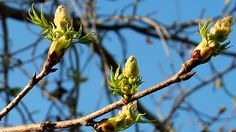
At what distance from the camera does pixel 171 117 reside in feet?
8.88

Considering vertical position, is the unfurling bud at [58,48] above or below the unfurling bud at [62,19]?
below

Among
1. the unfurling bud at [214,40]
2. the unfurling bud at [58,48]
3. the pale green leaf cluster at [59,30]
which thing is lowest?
the unfurling bud at [214,40]

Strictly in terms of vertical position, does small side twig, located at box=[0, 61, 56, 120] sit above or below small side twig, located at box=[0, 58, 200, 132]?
above

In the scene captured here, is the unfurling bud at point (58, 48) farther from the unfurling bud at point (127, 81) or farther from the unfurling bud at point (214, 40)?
the unfurling bud at point (214, 40)

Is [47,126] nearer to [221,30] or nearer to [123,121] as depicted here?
[123,121]

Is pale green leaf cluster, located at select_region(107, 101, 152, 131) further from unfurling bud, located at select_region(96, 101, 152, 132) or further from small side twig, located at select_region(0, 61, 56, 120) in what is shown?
small side twig, located at select_region(0, 61, 56, 120)

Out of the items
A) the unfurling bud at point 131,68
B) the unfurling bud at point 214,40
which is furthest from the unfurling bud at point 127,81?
the unfurling bud at point 214,40

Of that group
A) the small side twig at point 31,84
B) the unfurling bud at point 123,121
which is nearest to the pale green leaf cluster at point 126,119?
the unfurling bud at point 123,121

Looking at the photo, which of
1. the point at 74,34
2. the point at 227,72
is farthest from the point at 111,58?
the point at 74,34

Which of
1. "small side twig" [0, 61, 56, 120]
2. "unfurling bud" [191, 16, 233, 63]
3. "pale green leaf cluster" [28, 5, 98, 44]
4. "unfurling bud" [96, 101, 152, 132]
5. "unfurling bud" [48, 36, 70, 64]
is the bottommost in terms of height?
"unfurling bud" [96, 101, 152, 132]

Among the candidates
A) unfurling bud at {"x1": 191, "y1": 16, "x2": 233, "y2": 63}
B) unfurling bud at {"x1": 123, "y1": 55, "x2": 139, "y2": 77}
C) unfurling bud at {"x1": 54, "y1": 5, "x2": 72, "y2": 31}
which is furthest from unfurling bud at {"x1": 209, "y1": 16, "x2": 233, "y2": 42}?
unfurling bud at {"x1": 54, "y1": 5, "x2": 72, "y2": 31}

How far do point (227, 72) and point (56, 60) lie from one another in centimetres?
230

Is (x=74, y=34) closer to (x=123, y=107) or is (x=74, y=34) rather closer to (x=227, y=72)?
(x=123, y=107)

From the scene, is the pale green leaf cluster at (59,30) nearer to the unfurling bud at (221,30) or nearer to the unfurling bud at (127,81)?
the unfurling bud at (127,81)
